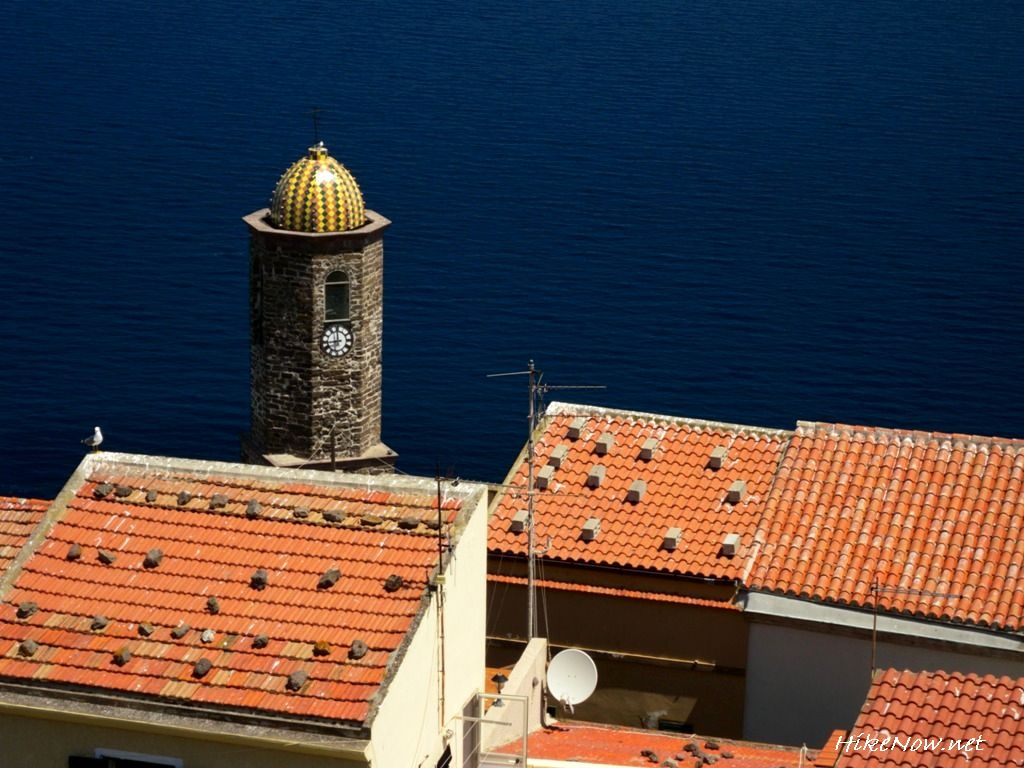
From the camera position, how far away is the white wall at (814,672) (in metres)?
37.1

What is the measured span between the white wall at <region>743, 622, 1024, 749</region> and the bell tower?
11.1 meters

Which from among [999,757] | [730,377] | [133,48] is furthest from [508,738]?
[133,48]

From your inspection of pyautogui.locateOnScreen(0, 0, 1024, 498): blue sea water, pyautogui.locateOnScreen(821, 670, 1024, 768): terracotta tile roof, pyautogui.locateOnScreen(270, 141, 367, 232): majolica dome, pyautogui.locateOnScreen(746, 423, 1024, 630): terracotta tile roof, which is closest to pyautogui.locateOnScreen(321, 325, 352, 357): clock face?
pyautogui.locateOnScreen(270, 141, 367, 232): majolica dome

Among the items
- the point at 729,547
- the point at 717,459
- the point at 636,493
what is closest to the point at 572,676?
the point at 729,547

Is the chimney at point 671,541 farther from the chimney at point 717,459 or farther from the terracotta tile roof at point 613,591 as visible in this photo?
the chimney at point 717,459

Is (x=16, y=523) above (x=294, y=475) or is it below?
above

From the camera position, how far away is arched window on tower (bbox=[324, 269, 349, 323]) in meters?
45.2

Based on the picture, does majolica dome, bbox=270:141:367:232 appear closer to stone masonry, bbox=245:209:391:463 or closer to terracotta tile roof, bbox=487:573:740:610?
stone masonry, bbox=245:209:391:463

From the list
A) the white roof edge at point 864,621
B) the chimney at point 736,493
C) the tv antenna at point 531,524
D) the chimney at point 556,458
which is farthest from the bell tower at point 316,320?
the white roof edge at point 864,621

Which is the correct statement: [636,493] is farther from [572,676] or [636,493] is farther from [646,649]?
[572,676]

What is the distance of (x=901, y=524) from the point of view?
38844 mm

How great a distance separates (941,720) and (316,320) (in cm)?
2112

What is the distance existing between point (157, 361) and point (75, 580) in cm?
5744

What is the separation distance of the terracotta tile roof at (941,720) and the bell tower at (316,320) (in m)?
19.8
